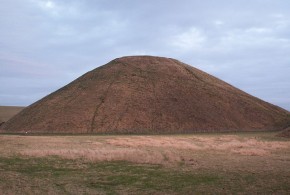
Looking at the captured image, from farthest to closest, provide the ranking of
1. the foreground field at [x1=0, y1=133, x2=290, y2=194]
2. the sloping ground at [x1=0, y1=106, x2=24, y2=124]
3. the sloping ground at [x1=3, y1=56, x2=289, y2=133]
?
the sloping ground at [x1=0, y1=106, x2=24, y2=124] < the sloping ground at [x1=3, y1=56, x2=289, y2=133] < the foreground field at [x1=0, y1=133, x2=290, y2=194]

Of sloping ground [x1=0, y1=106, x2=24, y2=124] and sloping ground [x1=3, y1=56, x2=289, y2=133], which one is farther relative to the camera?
sloping ground [x1=0, y1=106, x2=24, y2=124]

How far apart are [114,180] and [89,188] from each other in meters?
1.77

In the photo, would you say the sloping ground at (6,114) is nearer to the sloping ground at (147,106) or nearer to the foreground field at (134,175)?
the sloping ground at (147,106)

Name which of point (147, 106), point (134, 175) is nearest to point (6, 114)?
point (147, 106)

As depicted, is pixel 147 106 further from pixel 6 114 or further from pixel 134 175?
pixel 6 114

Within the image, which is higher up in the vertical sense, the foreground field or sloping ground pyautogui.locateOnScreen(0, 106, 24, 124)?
sloping ground pyautogui.locateOnScreen(0, 106, 24, 124)

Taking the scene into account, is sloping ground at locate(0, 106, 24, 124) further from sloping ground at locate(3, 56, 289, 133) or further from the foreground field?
the foreground field

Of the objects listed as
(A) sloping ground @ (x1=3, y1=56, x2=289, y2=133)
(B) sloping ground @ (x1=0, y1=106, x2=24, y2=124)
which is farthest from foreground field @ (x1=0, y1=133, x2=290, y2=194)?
(B) sloping ground @ (x1=0, y1=106, x2=24, y2=124)

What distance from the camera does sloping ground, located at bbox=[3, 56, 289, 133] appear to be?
6284 centimetres

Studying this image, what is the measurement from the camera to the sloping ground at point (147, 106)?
6284 centimetres

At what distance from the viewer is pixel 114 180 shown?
14.8 meters

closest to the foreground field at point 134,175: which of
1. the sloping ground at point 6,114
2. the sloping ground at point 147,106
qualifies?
the sloping ground at point 147,106

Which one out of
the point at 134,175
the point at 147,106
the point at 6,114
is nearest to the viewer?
the point at 134,175

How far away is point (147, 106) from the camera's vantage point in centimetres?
6906
